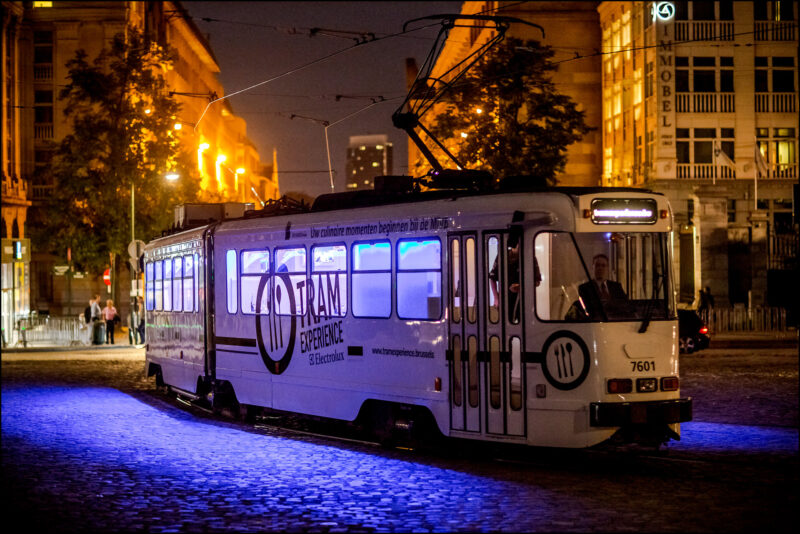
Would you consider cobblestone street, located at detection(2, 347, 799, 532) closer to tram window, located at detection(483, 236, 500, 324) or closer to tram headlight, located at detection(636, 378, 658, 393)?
tram headlight, located at detection(636, 378, 658, 393)

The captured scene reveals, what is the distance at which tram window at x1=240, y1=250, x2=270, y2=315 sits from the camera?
54.3ft

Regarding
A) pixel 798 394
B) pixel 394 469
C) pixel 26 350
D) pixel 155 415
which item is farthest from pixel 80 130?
pixel 394 469

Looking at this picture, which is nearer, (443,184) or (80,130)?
(443,184)

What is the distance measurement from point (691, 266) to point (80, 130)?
982 inches

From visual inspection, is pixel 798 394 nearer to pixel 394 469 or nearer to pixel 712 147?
pixel 394 469

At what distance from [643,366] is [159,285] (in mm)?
12518

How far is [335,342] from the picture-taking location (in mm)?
14836

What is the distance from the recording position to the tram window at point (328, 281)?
1475 cm

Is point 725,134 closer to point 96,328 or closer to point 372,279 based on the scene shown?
point 96,328

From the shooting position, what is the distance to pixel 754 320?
40031 mm

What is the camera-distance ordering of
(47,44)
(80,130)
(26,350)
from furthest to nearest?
1. (47,44)
2. (80,130)
3. (26,350)

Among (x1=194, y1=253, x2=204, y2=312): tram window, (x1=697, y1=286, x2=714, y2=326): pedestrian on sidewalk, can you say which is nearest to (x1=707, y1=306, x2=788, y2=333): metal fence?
(x1=697, y1=286, x2=714, y2=326): pedestrian on sidewalk

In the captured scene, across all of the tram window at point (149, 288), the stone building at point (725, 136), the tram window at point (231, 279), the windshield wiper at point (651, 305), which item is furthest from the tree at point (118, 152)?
the windshield wiper at point (651, 305)

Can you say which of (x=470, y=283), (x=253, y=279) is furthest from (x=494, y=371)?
(x=253, y=279)
